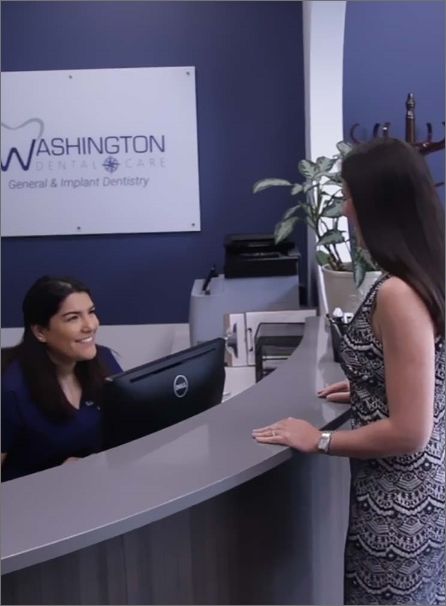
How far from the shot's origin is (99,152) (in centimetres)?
419

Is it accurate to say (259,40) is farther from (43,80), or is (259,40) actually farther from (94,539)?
(94,539)

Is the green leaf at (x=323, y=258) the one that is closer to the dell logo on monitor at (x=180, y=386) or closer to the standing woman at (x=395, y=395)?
the dell logo on monitor at (x=180, y=386)

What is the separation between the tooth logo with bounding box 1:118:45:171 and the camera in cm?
417

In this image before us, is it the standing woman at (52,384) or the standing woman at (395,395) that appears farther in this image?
the standing woman at (52,384)

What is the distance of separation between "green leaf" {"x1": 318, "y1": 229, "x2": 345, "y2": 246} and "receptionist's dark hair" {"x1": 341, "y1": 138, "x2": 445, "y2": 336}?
1244 mm

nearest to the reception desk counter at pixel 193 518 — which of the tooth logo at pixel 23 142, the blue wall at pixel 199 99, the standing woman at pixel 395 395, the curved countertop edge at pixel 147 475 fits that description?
the curved countertop edge at pixel 147 475

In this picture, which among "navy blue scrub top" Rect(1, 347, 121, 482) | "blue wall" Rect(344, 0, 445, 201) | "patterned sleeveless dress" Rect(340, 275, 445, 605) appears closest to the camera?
"patterned sleeveless dress" Rect(340, 275, 445, 605)

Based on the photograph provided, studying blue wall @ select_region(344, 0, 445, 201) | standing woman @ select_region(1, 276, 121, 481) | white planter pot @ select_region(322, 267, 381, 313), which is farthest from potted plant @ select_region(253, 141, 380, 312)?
blue wall @ select_region(344, 0, 445, 201)

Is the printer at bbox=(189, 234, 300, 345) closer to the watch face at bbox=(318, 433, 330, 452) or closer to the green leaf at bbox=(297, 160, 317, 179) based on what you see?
→ the green leaf at bbox=(297, 160, 317, 179)

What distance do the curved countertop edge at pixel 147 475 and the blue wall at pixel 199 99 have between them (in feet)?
7.64

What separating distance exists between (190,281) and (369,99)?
129 centimetres

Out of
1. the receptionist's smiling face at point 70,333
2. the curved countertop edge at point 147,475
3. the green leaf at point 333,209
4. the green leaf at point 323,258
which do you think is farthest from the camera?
the green leaf at point 323,258

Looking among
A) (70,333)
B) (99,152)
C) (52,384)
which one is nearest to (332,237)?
(70,333)

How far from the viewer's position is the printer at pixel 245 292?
3.59 metres
